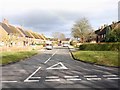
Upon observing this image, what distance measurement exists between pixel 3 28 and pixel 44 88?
58062 mm

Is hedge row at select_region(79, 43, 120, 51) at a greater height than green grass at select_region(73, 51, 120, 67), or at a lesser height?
greater

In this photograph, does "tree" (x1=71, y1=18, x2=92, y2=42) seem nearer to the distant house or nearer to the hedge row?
the distant house

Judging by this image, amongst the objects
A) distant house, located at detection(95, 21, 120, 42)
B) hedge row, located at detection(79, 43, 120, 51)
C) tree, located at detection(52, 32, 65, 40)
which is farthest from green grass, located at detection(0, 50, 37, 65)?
tree, located at detection(52, 32, 65, 40)

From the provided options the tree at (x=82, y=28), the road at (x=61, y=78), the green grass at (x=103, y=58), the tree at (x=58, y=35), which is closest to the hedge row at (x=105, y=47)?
the green grass at (x=103, y=58)

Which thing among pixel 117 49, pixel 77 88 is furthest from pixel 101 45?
pixel 77 88

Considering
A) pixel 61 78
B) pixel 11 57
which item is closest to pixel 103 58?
pixel 11 57

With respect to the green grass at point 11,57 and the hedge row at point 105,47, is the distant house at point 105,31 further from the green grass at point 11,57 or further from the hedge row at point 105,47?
the green grass at point 11,57

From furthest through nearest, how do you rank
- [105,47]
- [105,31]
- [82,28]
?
1. [105,31]
2. [82,28]
3. [105,47]

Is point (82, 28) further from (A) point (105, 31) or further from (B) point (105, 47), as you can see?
(B) point (105, 47)

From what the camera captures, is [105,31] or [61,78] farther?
[105,31]

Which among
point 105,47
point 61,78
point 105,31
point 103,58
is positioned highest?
point 105,31

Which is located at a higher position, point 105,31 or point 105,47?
point 105,31

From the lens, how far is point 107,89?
8016mm

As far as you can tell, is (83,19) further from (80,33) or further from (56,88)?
(56,88)
